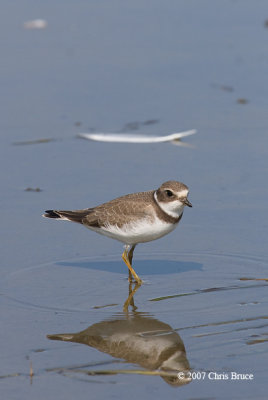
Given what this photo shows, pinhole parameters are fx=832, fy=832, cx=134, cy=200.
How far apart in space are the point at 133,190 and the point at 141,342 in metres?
2.93

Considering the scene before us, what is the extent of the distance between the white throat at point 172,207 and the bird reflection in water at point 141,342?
3.05 ft

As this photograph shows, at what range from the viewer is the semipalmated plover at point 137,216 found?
695 cm

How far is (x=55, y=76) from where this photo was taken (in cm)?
1155

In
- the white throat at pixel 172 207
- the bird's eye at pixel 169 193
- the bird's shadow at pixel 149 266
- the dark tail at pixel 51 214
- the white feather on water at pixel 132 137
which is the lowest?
the white feather on water at pixel 132 137

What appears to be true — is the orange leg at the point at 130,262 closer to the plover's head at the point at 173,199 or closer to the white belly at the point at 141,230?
the white belly at the point at 141,230

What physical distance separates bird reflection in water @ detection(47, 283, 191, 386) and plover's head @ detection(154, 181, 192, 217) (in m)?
0.95

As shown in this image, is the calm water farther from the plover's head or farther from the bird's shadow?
the plover's head

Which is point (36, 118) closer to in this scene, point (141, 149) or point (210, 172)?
point (141, 149)

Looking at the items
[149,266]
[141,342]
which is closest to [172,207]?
[149,266]

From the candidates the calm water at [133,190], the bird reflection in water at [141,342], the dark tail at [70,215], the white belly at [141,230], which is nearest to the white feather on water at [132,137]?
the calm water at [133,190]

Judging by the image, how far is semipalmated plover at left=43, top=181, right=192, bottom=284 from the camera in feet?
22.8

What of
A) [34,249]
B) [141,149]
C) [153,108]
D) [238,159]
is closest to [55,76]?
[153,108]

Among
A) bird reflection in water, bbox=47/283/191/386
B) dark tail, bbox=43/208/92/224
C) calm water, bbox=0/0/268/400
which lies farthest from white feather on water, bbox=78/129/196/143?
bird reflection in water, bbox=47/283/191/386

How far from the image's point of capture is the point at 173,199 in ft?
22.7
